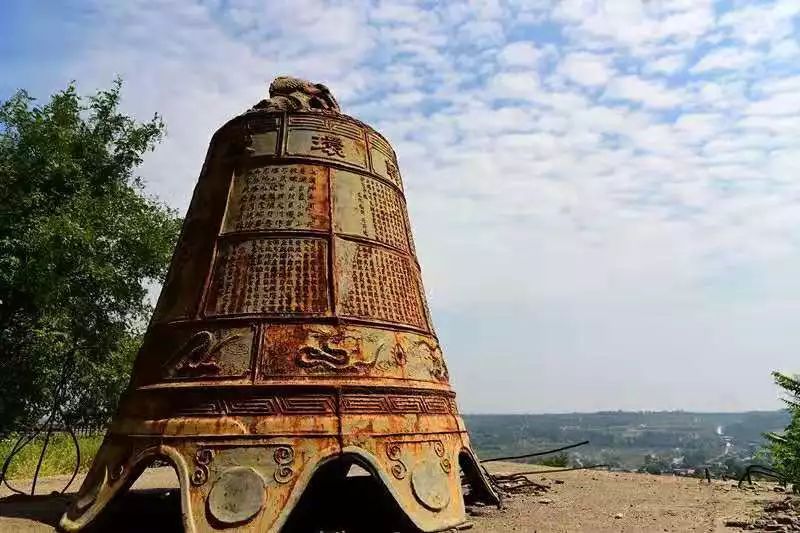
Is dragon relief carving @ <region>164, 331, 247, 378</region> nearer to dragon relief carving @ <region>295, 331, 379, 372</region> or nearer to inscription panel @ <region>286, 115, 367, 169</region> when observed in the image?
dragon relief carving @ <region>295, 331, 379, 372</region>

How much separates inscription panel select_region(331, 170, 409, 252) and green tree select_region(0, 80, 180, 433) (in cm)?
713

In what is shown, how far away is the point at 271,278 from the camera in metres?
6.22

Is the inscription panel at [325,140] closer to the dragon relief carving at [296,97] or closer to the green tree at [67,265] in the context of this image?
the dragon relief carving at [296,97]

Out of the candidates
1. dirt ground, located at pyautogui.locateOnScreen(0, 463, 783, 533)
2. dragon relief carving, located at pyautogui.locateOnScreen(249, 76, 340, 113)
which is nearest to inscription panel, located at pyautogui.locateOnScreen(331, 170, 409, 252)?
dragon relief carving, located at pyautogui.locateOnScreen(249, 76, 340, 113)

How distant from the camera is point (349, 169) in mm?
7156

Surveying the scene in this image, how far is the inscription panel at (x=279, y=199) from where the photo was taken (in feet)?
21.6

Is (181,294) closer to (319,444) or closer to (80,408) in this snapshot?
(319,444)

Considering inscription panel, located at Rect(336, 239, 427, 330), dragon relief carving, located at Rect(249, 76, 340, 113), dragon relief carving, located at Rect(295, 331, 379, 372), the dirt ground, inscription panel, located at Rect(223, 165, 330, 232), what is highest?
dragon relief carving, located at Rect(249, 76, 340, 113)

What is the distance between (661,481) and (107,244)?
1195cm

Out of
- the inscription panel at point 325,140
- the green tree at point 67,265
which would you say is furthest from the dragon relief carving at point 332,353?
the green tree at point 67,265

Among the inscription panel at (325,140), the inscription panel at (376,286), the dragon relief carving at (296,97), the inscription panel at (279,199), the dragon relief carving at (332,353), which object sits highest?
the dragon relief carving at (296,97)

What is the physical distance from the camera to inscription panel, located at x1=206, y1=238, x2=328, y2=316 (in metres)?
6.10

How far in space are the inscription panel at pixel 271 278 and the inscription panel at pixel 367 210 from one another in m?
0.47

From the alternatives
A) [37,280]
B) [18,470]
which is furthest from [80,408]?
[37,280]
